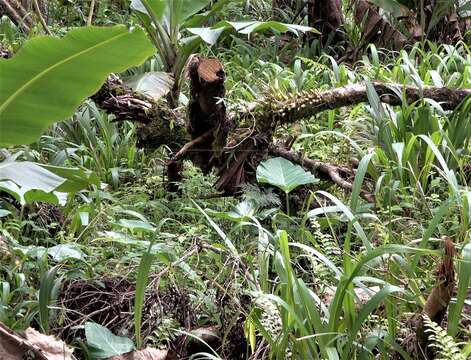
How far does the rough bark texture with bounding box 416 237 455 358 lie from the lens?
176cm

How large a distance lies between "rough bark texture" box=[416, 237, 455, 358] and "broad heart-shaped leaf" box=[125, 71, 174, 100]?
7.30ft

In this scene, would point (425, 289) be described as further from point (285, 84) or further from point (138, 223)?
point (285, 84)

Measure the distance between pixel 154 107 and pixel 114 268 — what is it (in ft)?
4.16

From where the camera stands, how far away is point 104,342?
204cm

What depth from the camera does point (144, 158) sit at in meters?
4.21

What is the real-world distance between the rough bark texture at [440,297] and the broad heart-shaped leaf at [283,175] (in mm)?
1045

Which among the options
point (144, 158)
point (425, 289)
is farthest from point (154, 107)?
point (425, 289)

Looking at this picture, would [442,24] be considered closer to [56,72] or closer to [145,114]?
[145,114]

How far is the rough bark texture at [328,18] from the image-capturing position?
674 centimetres

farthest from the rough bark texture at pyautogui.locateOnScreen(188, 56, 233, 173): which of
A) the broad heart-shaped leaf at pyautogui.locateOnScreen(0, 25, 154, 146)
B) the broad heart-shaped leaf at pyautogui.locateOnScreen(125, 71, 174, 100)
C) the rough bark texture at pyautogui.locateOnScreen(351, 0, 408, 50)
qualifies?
the rough bark texture at pyautogui.locateOnScreen(351, 0, 408, 50)

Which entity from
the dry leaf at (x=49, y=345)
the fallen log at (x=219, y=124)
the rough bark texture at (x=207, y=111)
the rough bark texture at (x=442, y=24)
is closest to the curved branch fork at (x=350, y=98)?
the fallen log at (x=219, y=124)

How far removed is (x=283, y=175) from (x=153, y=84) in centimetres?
121

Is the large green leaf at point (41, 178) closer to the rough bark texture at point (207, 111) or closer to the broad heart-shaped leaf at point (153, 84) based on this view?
the rough bark texture at point (207, 111)

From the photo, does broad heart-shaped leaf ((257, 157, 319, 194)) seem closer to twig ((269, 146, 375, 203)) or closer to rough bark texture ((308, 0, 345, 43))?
twig ((269, 146, 375, 203))
